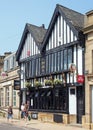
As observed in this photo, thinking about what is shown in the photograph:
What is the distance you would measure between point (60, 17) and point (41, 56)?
4.52m

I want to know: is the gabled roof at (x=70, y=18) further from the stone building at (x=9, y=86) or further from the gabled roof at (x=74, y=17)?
the stone building at (x=9, y=86)

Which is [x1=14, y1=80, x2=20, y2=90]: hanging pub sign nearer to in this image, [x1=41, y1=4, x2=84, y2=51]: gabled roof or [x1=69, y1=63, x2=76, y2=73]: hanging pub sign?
[x1=41, y1=4, x2=84, y2=51]: gabled roof

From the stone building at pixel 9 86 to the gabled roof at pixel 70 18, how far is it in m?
8.91

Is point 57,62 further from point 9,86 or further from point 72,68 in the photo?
point 9,86

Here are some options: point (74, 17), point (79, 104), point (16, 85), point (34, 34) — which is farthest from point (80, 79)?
point (16, 85)

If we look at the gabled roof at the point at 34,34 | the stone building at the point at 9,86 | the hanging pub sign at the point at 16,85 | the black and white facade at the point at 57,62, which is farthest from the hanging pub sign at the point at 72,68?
the stone building at the point at 9,86

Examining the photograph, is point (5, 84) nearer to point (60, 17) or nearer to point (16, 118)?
point (16, 118)

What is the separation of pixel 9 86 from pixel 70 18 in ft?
49.6

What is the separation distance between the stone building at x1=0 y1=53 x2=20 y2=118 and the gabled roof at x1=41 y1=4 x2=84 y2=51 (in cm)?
891

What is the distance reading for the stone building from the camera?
39750 mm

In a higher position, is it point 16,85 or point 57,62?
point 57,62

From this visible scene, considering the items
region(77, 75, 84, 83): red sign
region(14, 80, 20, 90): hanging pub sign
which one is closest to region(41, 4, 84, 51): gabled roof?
region(77, 75, 84, 83): red sign

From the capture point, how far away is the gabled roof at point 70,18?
2905 centimetres

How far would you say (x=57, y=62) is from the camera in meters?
31.5
